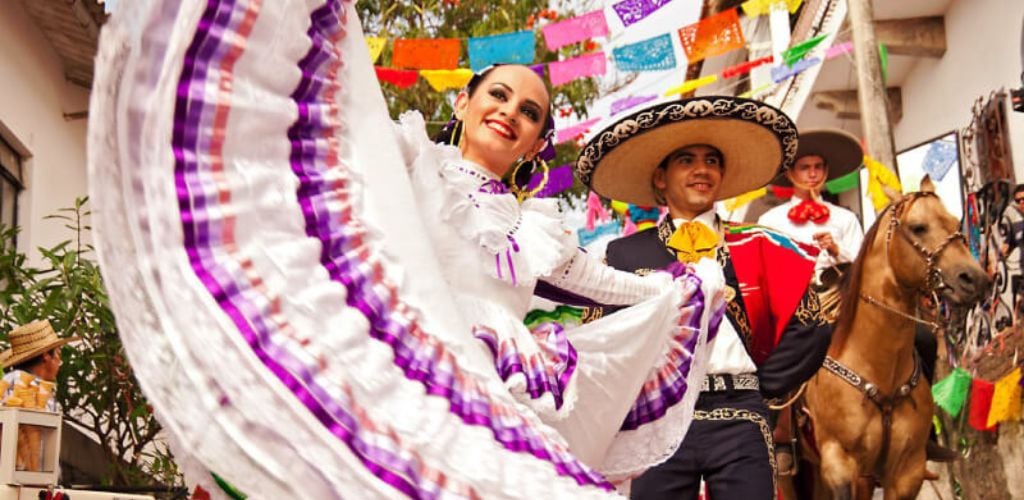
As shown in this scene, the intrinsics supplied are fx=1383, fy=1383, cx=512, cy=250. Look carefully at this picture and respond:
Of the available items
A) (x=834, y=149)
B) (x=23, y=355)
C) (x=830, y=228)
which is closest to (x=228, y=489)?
(x=23, y=355)

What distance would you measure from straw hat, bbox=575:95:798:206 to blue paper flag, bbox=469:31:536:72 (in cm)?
507

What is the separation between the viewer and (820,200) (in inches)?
388

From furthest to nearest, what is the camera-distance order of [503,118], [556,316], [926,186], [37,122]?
[37,122] < [926,186] < [556,316] < [503,118]

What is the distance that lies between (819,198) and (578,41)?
116 inches

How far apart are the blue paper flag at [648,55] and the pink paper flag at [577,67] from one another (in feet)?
0.65

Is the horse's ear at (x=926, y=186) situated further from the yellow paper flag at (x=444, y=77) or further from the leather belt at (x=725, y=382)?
the yellow paper flag at (x=444, y=77)

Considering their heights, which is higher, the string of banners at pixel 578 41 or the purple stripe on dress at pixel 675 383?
the string of banners at pixel 578 41

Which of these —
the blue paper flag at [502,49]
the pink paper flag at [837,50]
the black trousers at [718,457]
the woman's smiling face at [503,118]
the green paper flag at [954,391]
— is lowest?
the black trousers at [718,457]

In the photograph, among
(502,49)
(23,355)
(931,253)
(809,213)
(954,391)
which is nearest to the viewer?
(23,355)

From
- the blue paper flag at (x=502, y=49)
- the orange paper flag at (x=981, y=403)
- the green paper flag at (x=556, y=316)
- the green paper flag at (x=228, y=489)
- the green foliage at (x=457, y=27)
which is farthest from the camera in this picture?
the green foliage at (x=457, y=27)

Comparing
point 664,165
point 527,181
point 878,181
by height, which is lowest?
point 527,181

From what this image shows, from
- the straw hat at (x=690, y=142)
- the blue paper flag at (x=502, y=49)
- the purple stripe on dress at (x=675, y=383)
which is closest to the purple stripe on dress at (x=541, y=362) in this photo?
the purple stripe on dress at (x=675, y=383)

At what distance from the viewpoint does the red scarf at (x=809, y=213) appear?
965 centimetres

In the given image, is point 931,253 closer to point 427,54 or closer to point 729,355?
point 729,355
